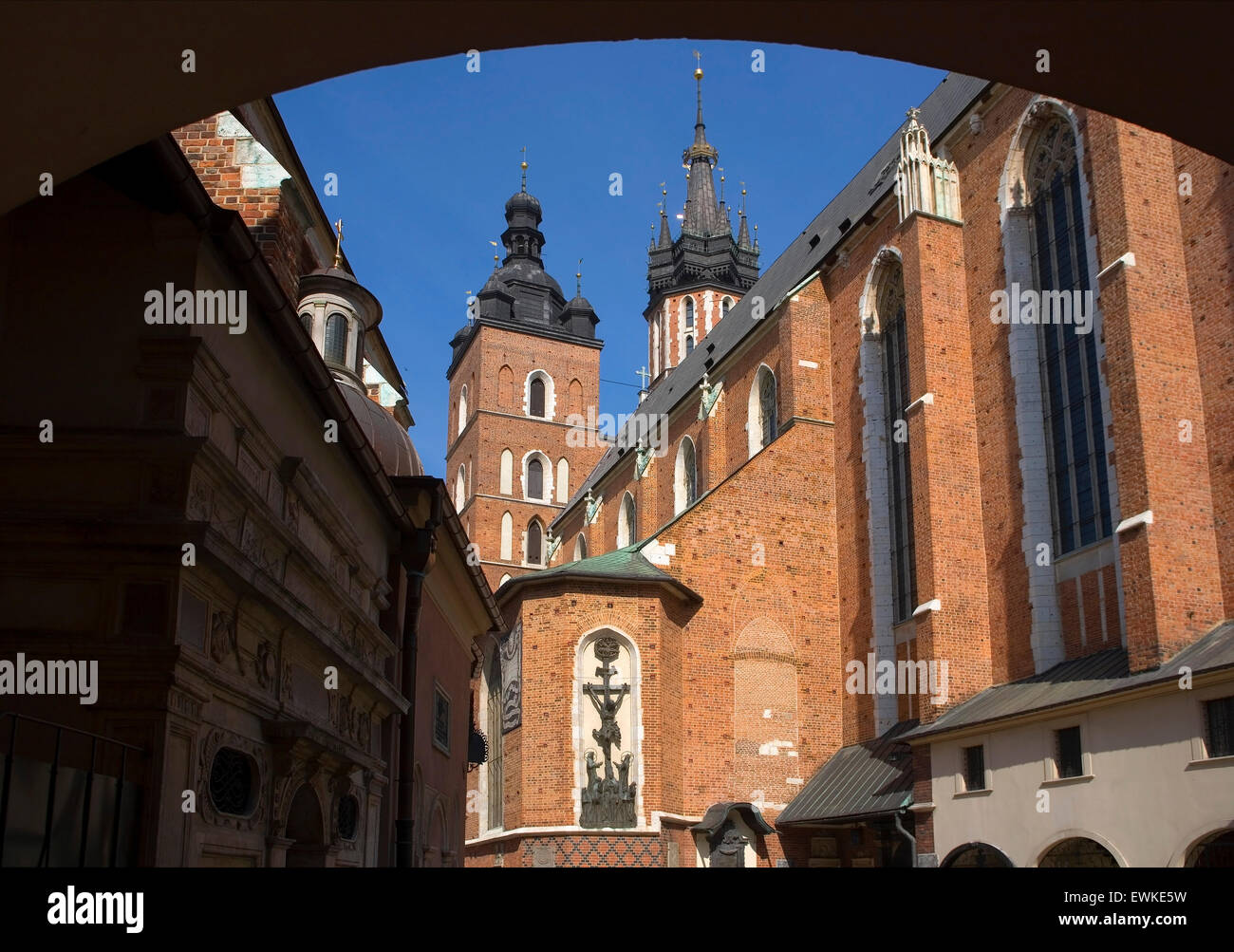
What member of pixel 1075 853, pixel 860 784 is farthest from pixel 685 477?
pixel 1075 853

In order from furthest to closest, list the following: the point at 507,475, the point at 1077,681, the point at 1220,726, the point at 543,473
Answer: the point at 543,473 → the point at 507,475 → the point at 1077,681 → the point at 1220,726

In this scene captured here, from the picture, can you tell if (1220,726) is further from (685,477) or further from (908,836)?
(685,477)

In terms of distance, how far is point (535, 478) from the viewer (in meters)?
53.5

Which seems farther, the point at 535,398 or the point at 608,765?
the point at 535,398

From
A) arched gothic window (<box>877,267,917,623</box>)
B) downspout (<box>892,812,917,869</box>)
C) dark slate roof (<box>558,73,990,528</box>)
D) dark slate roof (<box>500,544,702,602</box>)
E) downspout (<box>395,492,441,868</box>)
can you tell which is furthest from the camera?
dark slate roof (<box>500,544,702,602</box>)

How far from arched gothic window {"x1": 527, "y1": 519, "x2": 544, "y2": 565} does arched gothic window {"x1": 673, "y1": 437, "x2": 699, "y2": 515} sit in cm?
1746

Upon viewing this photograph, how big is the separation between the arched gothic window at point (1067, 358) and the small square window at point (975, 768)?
3.37 meters

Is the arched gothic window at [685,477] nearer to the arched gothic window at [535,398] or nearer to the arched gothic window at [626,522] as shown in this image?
the arched gothic window at [626,522]

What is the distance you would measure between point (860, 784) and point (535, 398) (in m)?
34.3

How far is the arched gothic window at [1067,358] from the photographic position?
61.7 ft

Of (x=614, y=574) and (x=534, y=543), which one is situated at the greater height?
(x=534, y=543)

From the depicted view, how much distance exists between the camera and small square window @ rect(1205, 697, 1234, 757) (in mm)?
13898

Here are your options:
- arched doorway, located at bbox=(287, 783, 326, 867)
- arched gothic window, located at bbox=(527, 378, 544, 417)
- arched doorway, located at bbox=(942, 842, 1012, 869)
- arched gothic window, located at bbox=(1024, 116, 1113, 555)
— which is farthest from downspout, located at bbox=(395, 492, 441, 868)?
arched gothic window, located at bbox=(527, 378, 544, 417)

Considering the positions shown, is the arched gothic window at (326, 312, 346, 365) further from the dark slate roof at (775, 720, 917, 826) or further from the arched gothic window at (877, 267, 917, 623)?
the arched gothic window at (877, 267, 917, 623)
